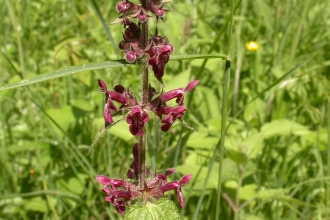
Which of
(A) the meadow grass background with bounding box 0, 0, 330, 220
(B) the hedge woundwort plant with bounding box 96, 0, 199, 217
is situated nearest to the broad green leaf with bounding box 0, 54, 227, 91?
(B) the hedge woundwort plant with bounding box 96, 0, 199, 217

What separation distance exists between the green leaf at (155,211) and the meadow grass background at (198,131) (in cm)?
24

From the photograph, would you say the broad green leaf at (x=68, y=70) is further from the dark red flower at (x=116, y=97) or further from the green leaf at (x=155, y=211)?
the green leaf at (x=155, y=211)

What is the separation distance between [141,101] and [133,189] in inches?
10.1

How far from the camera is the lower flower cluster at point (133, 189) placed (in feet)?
4.66

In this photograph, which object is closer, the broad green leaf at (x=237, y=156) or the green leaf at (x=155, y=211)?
the green leaf at (x=155, y=211)

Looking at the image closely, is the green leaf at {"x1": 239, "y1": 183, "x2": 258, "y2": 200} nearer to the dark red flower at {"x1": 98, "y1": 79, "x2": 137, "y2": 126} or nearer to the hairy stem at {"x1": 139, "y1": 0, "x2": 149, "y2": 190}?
the hairy stem at {"x1": 139, "y1": 0, "x2": 149, "y2": 190}

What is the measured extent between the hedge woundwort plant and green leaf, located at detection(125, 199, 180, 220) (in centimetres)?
3

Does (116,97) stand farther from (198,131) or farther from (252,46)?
(252,46)

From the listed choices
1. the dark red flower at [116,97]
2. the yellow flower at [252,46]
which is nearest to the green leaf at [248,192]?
the dark red flower at [116,97]

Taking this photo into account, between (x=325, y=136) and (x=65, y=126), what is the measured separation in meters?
1.19

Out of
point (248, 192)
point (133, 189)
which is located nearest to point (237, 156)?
point (248, 192)

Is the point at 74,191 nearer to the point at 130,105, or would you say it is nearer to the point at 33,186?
the point at 33,186

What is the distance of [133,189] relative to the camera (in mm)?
1461

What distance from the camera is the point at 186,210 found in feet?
7.61
